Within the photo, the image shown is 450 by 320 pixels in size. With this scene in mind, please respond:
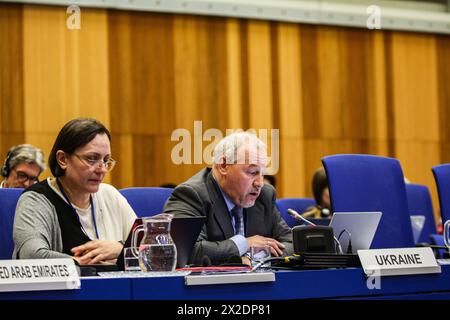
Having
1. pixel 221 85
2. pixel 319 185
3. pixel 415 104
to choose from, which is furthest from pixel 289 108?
pixel 319 185

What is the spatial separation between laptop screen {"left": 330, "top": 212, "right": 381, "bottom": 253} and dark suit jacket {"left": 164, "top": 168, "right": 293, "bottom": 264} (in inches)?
17.4

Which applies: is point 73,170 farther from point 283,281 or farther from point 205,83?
point 205,83

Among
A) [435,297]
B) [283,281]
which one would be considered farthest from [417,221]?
[283,281]

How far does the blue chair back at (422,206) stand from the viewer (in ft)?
16.9

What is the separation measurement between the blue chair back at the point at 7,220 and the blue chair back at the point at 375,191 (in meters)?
1.36

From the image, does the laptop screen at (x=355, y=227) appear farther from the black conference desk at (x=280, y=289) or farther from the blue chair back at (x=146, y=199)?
the blue chair back at (x=146, y=199)

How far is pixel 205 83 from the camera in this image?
6.78 meters

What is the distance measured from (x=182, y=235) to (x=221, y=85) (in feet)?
14.7

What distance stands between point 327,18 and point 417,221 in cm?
306

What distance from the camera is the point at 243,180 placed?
3219 millimetres

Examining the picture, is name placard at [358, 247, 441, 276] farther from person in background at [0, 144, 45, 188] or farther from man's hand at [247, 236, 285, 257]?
person in background at [0, 144, 45, 188]

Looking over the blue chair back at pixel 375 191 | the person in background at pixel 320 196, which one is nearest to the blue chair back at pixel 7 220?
the blue chair back at pixel 375 191

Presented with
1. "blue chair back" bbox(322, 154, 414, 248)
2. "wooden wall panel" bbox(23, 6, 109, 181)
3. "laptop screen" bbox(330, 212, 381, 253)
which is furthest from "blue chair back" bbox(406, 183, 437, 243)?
"wooden wall panel" bbox(23, 6, 109, 181)

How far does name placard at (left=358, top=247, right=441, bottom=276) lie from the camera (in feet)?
7.32
